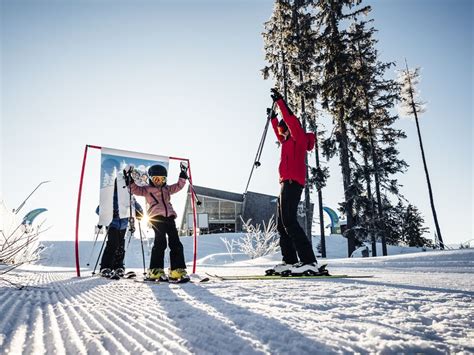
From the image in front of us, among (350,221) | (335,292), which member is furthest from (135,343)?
(350,221)

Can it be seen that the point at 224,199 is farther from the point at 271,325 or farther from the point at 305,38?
the point at 271,325

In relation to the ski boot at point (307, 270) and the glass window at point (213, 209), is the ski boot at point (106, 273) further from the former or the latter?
the glass window at point (213, 209)

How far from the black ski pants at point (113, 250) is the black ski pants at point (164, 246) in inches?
60.1

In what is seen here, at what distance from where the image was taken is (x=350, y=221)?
43.2 feet

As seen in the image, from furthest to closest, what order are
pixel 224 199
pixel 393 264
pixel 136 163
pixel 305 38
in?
pixel 224 199 → pixel 305 38 → pixel 136 163 → pixel 393 264

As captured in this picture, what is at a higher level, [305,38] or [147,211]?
[305,38]

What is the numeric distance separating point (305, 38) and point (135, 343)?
15.3 meters

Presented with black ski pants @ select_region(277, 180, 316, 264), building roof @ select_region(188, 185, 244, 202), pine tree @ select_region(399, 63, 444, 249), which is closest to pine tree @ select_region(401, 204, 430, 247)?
pine tree @ select_region(399, 63, 444, 249)

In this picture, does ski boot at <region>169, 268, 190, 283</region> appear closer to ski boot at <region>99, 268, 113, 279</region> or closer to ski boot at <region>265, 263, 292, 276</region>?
ski boot at <region>265, 263, 292, 276</region>

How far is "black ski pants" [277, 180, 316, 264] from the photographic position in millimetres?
3707

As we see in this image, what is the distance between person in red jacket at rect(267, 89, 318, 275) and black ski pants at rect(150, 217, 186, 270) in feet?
4.14

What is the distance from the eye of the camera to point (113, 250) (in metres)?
5.04

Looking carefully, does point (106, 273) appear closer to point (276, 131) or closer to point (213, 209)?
point (276, 131)

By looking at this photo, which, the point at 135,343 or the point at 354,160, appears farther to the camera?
the point at 354,160
